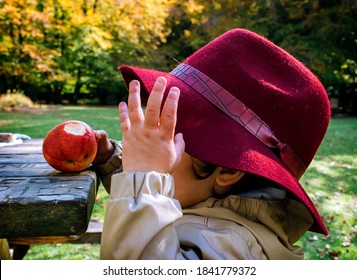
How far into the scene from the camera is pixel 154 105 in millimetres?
1110

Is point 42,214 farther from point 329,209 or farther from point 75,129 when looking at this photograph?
point 329,209

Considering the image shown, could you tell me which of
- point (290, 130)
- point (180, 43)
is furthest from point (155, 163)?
point (180, 43)

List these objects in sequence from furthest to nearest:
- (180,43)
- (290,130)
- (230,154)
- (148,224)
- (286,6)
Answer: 1. (180,43)
2. (286,6)
3. (290,130)
4. (230,154)
5. (148,224)

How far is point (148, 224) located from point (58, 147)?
0.64 m

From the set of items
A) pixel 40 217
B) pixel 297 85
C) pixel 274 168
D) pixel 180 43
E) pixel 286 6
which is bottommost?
pixel 180 43

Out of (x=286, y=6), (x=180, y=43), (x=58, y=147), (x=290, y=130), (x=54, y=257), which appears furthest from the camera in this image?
(x=180, y=43)

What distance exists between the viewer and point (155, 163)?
1.14 meters

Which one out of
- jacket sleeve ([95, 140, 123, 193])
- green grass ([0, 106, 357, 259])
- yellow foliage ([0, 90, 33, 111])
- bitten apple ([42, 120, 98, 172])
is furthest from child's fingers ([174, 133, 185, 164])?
yellow foliage ([0, 90, 33, 111])

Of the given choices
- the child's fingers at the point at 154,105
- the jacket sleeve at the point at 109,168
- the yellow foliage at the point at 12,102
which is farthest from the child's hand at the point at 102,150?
the yellow foliage at the point at 12,102

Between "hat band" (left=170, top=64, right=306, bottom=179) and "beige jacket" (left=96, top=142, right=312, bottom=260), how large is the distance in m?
0.18

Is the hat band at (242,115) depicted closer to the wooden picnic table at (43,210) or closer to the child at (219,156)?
the child at (219,156)

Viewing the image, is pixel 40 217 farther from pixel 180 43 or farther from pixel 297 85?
pixel 180 43

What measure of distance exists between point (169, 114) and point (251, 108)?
1.19 ft

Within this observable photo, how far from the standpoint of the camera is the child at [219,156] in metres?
1.12
